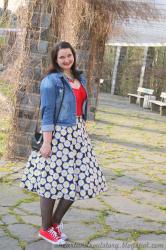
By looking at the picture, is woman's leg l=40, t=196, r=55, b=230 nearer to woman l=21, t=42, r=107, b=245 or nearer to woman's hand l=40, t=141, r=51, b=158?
woman l=21, t=42, r=107, b=245

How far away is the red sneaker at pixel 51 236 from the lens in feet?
11.3

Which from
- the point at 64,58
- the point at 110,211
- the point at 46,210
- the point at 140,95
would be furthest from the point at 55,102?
the point at 140,95

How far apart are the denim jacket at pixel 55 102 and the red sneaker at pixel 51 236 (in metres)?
0.81

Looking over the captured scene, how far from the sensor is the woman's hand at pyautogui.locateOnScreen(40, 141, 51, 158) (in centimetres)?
326

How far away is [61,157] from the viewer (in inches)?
130

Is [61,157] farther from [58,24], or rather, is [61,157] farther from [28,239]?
[58,24]

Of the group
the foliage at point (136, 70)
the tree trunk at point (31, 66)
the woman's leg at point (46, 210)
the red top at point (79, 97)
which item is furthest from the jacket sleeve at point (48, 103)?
the foliage at point (136, 70)

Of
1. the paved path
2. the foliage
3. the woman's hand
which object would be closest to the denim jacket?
the woman's hand

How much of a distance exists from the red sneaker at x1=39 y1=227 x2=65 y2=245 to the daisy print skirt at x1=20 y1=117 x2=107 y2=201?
34 cm

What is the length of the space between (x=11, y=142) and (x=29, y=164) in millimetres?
2859

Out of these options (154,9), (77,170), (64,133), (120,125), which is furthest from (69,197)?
(120,125)

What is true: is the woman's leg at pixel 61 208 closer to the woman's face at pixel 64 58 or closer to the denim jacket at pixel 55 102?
the denim jacket at pixel 55 102

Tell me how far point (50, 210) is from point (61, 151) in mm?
479

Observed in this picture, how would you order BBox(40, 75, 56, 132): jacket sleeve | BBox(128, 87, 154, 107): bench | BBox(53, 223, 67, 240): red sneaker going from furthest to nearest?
BBox(128, 87, 154, 107): bench, BBox(53, 223, 67, 240): red sneaker, BBox(40, 75, 56, 132): jacket sleeve
